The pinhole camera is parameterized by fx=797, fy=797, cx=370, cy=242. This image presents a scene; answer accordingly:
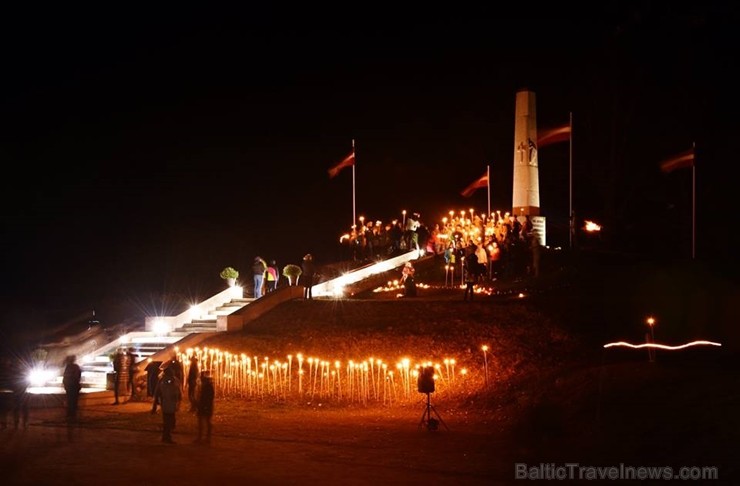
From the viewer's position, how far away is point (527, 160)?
3775 centimetres

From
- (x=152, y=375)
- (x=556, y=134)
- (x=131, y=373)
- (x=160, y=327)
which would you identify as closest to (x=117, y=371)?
(x=131, y=373)

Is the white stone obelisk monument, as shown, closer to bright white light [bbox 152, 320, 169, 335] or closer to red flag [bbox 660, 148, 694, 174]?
red flag [bbox 660, 148, 694, 174]

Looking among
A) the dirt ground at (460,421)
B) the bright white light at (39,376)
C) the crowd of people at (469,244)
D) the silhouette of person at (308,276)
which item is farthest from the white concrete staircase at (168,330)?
the crowd of people at (469,244)

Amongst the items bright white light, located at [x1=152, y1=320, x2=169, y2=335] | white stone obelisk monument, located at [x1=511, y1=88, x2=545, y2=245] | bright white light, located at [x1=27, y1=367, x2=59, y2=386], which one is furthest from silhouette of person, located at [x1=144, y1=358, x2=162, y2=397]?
white stone obelisk monument, located at [x1=511, y1=88, x2=545, y2=245]

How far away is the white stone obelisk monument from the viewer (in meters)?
37.7

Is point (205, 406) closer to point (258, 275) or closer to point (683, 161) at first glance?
point (258, 275)

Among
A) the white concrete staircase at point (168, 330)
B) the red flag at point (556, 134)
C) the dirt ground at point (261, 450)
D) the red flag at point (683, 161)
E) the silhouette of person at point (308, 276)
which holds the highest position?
the red flag at point (556, 134)

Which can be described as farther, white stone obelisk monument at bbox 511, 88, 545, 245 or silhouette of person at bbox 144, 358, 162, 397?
white stone obelisk monument at bbox 511, 88, 545, 245

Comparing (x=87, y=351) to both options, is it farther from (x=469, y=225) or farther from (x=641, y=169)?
(x=641, y=169)

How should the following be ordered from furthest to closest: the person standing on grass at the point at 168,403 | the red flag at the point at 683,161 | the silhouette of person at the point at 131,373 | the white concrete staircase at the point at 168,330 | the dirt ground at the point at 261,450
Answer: the red flag at the point at 683,161, the white concrete staircase at the point at 168,330, the silhouette of person at the point at 131,373, the person standing on grass at the point at 168,403, the dirt ground at the point at 261,450

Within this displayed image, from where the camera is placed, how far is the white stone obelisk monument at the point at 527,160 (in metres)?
37.7

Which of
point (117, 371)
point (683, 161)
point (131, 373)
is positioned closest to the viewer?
point (117, 371)

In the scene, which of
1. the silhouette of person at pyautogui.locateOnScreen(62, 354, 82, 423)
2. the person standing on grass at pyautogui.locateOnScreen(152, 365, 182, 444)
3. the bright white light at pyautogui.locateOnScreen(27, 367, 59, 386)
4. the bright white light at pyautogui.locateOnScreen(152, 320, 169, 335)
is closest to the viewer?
the person standing on grass at pyautogui.locateOnScreen(152, 365, 182, 444)

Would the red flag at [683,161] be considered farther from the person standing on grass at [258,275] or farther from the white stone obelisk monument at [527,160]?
the person standing on grass at [258,275]
